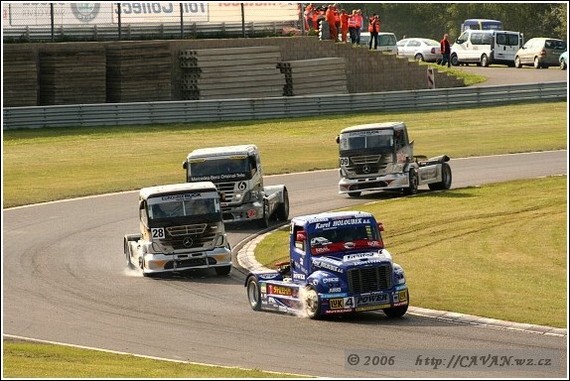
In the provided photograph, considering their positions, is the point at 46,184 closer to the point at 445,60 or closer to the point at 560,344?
the point at 560,344

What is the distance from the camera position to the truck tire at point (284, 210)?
113 feet

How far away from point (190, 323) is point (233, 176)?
11049mm

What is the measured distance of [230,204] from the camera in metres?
33.3

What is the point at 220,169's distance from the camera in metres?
33.2

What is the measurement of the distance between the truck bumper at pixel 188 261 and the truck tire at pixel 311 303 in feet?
17.3

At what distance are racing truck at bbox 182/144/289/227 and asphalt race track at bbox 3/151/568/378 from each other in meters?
0.59

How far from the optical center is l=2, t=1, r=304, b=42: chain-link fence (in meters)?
55.7

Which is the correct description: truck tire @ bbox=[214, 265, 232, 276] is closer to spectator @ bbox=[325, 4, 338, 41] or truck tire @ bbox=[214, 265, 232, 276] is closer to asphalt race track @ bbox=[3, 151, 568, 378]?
asphalt race track @ bbox=[3, 151, 568, 378]

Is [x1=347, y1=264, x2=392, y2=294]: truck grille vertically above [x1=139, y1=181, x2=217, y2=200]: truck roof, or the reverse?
[x1=139, y1=181, x2=217, y2=200]: truck roof

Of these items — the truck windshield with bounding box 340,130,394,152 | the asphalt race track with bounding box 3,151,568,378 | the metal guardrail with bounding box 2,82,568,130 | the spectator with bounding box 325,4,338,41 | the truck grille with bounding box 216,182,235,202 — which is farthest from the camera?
the spectator with bounding box 325,4,338,41

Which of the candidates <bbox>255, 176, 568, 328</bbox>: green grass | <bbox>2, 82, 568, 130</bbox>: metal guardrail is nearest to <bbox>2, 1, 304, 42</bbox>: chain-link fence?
<bbox>2, 82, 568, 130</bbox>: metal guardrail

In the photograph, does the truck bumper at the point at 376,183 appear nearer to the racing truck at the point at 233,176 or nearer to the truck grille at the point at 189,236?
the racing truck at the point at 233,176

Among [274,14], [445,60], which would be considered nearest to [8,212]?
[274,14]

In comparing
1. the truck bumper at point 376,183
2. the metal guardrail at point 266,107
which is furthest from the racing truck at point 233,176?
the metal guardrail at point 266,107
